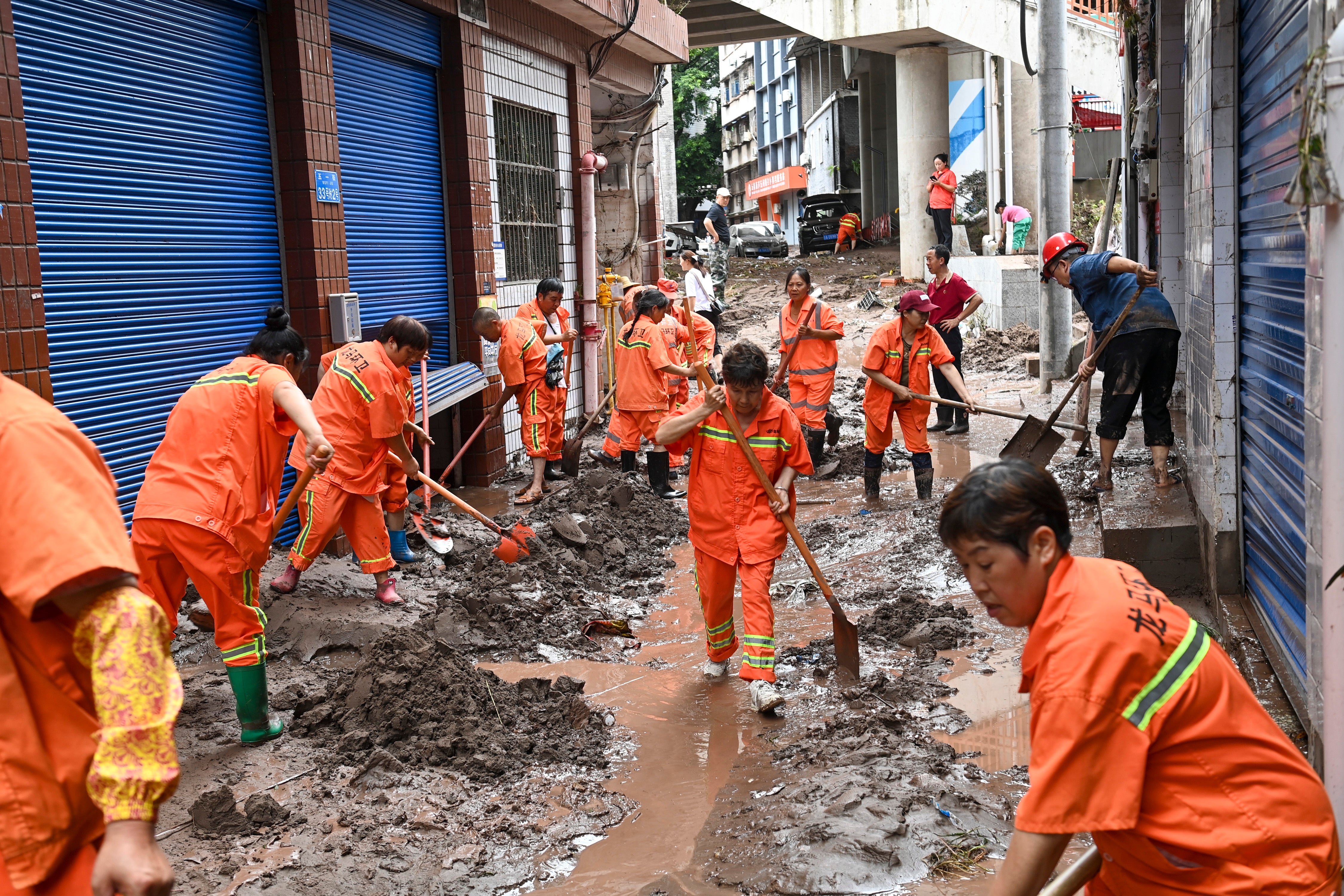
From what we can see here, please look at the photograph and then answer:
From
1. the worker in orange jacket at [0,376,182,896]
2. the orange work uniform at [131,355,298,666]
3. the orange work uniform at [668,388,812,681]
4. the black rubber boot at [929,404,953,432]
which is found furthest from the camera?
the black rubber boot at [929,404,953,432]

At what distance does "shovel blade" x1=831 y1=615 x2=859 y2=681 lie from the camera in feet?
17.6

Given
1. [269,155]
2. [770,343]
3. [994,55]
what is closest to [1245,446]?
[269,155]

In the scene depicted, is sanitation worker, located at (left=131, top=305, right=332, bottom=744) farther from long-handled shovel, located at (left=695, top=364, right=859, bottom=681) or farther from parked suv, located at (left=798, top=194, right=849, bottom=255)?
parked suv, located at (left=798, top=194, right=849, bottom=255)

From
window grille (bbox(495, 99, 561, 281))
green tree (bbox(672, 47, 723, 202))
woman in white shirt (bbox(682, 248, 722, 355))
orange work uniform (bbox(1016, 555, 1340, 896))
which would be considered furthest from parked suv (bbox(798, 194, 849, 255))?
orange work uniform (bbox(1016, 555, 1340, 896))

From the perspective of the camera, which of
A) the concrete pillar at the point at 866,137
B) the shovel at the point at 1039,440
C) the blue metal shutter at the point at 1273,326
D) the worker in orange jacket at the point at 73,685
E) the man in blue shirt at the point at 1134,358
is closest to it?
the worker in orange jacket at the point at 73,685

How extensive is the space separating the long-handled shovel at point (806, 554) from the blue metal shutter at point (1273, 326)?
179 centimetres

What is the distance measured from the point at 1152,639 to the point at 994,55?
75.3 feet

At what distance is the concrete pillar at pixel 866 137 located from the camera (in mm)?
32719

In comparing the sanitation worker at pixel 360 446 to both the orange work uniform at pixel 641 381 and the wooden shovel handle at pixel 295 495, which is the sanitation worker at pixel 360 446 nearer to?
the wooden shovel handle at pixel 295 495

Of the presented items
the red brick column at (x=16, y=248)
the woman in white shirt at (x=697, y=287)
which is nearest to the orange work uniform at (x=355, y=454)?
the red brick column at (x=16, y=248)

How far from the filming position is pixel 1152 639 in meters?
1.78

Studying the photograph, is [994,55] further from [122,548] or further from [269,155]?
[122,548]

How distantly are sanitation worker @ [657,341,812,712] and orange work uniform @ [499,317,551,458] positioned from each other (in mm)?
4279

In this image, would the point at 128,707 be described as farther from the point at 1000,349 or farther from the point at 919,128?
the point at 919,128
